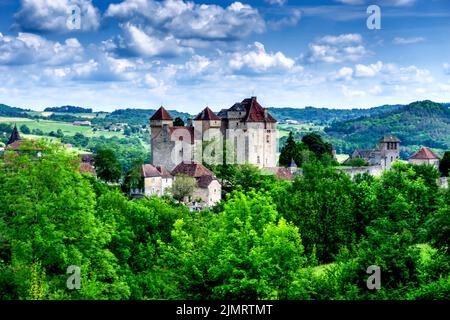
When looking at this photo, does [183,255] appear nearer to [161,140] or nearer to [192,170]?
[192,170]

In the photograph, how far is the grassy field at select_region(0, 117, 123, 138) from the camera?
5870 inches

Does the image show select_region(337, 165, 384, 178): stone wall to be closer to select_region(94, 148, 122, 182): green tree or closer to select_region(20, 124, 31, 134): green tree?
select_region(94, 148, 122, 182): green tree

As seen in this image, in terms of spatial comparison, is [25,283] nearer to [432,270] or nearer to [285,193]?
[432,270]

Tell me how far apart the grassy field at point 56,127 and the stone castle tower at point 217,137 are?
243ft

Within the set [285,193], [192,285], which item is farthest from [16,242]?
[285,193]

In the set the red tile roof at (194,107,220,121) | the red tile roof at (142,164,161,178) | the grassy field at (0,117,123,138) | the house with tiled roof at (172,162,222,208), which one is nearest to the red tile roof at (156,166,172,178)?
the red tile roof at (142,164,161,178)

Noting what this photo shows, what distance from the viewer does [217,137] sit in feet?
253

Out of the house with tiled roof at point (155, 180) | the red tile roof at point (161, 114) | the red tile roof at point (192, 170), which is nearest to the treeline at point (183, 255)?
the red tile roof at point (192, 170)

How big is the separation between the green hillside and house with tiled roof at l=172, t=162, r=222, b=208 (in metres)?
91.9

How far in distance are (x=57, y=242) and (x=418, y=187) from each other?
870 inches

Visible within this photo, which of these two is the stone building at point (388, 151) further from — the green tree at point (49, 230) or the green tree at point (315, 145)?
the green tree at point (49, 230)

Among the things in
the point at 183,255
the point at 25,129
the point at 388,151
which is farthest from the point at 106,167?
the point at 25,129

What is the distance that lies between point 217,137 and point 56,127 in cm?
8923

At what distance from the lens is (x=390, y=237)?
21719 mm
